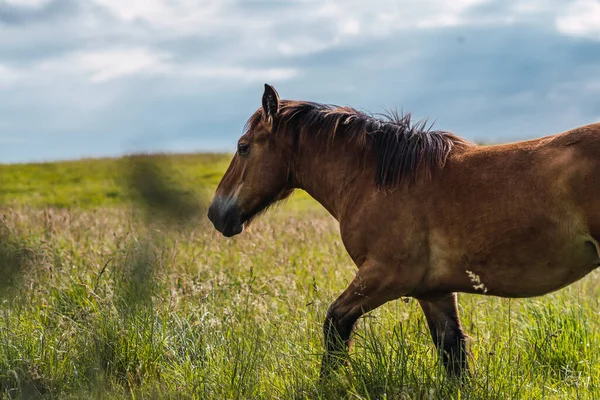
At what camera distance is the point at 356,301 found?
510 cm

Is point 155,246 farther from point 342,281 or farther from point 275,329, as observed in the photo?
point 342,281

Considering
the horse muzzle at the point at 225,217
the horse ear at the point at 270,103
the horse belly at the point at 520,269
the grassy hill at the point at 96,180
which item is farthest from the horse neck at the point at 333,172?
the horse belly at the point at 520,269

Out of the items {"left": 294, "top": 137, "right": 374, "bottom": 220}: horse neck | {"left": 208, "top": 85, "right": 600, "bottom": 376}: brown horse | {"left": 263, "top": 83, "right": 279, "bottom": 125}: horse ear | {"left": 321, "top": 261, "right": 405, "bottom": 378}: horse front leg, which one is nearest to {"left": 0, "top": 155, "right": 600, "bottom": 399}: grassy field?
{"left": 321, "top": 261, "right": 405, "bottom": 378}: horse front leg

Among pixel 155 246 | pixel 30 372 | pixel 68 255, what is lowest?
pixel 30 372

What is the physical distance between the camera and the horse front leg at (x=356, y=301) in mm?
5070

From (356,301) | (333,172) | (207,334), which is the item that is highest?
(333,172)

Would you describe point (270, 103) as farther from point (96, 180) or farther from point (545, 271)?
point (96, 180)

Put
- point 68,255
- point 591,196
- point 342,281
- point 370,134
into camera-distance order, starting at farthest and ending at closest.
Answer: point 68,255 → point 342,281 → point 370,134 → point 591,196

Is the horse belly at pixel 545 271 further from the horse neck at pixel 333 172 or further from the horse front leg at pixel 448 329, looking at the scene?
the horse neck at pixel 333 172

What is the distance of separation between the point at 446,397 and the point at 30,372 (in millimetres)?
3291

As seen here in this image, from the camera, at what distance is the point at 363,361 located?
16.3ft

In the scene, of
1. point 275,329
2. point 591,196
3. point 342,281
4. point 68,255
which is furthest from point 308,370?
point 68,255

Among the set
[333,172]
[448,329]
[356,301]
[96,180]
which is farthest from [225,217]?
[96,180]

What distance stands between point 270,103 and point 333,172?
80cm
